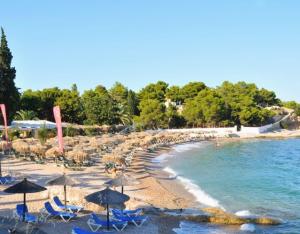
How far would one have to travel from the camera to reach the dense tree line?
54.9m

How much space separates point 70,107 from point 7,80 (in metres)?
23.8

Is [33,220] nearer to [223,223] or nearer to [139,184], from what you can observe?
[223,223]

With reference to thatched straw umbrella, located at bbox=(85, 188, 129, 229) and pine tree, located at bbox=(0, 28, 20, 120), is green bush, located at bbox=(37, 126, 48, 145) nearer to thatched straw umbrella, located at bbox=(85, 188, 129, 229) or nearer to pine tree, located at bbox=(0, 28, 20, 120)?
pine tree, located at bbox=(0, 28, 20, 120)

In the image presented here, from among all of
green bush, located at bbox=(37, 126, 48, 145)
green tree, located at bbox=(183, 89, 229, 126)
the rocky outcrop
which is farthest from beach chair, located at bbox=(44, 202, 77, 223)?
green tree, located at bbox=(183, 89, 229, 126)

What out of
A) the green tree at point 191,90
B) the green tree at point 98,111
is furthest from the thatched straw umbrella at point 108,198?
the green tree at point 191,90

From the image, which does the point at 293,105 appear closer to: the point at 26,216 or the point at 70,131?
the point at 70,131

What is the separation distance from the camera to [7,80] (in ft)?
137

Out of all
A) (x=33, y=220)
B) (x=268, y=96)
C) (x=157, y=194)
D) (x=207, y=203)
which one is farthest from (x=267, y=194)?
(x=268, y=96)

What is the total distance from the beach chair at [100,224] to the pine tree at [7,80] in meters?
31.3

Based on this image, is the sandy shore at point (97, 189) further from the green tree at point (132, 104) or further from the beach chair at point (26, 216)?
the green tree at point (132, 104)

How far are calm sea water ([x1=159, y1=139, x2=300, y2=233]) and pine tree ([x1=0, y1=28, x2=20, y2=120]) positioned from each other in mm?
16211

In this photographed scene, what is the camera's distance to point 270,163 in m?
39.9

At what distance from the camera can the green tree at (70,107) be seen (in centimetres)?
6444

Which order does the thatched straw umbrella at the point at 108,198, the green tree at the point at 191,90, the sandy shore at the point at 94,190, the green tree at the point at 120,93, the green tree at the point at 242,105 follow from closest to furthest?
the thatched straw umbrella at the point at 108,198, the sandy shore at the point at 94,190, the green tree at the point at 242,105, the green tree at the point at 120,93, the green tree at the point at 191,90
